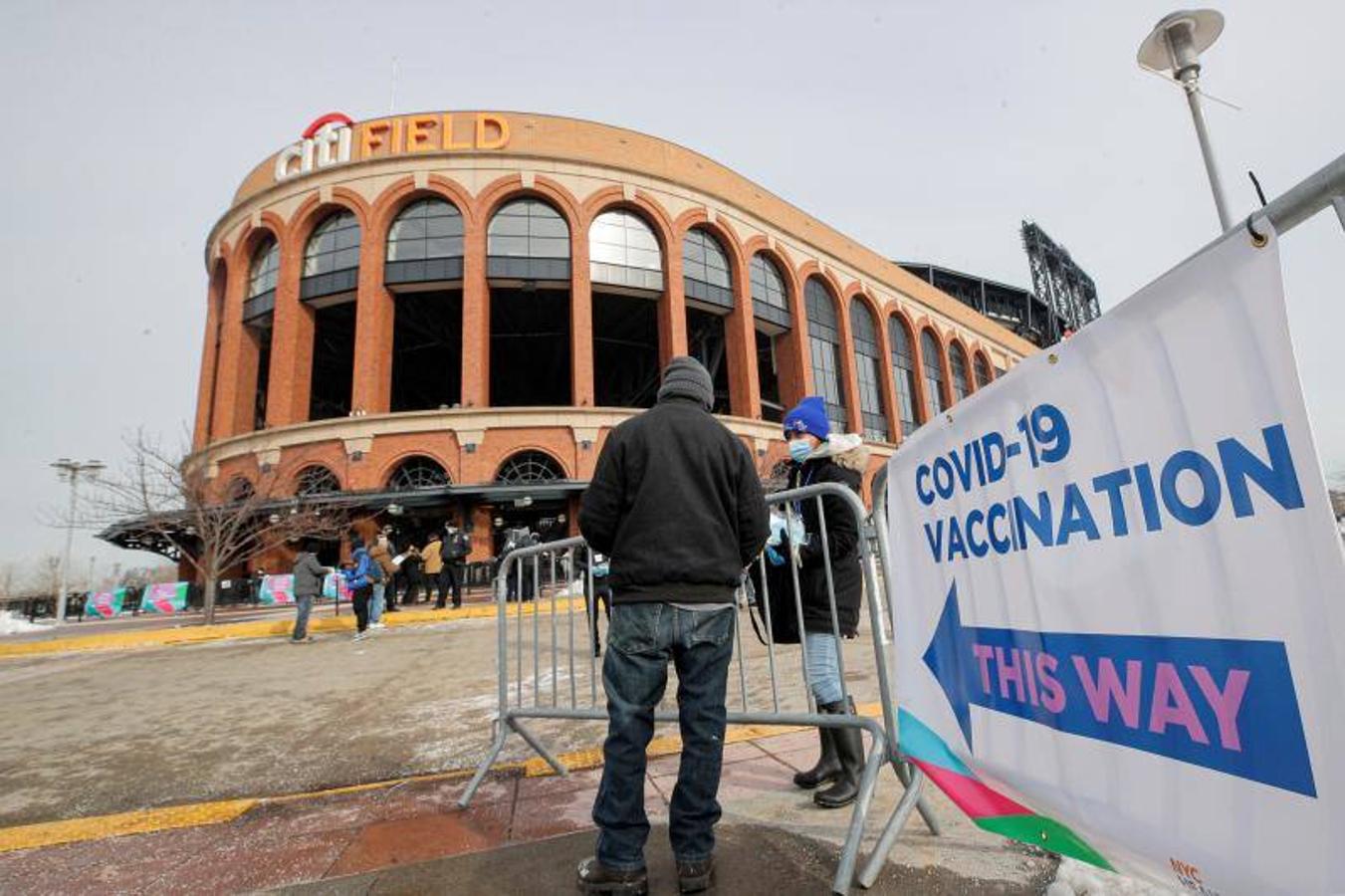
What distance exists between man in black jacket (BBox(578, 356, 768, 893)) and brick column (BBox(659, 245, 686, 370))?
2262 centimetres

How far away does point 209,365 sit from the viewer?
2703 centimetres

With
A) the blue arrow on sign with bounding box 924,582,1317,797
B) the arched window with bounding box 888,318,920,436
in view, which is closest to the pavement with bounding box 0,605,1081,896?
the blue arrow on sign with bounding box 924,582,1317,797

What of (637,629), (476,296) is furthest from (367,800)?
(476,296)

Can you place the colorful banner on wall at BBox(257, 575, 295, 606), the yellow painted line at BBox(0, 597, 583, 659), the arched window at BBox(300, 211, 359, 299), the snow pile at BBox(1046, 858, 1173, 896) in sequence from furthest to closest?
the arched window at BBox(300, 211, 359, 299) → the colorful banner on wall at BBox(257, 575, 295, 606) → the yellow painted line at BBox(0, 597, 583, 659) → the snow pile at BBox(1046, 858, 1173, 896)

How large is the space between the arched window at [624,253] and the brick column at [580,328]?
617 mm

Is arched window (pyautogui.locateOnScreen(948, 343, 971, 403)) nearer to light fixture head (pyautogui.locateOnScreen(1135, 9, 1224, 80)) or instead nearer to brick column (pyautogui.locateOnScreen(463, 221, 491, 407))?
brick column (pyautogui.locateOnScreen(463, 221, 491, 407))

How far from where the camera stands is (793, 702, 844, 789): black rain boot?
9.42ft

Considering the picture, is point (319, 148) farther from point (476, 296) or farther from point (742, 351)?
point (742, 351)

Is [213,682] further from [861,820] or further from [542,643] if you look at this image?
[861,820]

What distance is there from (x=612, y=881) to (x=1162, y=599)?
1782mm

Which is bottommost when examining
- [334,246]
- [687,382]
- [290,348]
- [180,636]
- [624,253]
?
[180,636]

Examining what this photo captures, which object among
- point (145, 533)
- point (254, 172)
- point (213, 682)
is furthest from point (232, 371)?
point (213, 682)

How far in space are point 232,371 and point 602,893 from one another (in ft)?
96.2

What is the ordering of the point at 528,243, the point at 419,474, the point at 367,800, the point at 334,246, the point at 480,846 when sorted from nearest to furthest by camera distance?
the point at 480,846 → the point at 367,800 → the point at 419,474 → the point at 528,243 → the point at 334,246
